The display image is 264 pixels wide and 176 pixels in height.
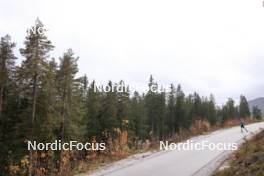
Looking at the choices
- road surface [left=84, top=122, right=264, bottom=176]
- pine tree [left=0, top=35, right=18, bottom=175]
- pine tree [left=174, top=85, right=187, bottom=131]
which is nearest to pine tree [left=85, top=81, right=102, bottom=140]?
pine tree [left=0, top=35, right=18, bottom=175]

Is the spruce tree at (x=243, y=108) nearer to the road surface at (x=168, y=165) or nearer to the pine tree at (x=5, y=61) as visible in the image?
the pine tree at (x=5, y=61)

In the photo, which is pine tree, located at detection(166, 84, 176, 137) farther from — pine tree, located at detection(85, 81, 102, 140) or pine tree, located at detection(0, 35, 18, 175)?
pine tree, located at detection(0, 35, 18, 175)

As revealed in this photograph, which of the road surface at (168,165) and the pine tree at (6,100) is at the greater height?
the pine tree at (6,100)

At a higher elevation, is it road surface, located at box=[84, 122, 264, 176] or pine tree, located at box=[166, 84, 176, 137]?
pine tree, located at box=[166, 84, 176, 137]

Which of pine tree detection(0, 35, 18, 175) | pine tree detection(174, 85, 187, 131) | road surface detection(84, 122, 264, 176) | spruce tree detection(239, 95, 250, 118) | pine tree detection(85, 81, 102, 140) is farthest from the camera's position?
spruce tree detection(239, 95, 250, 118)

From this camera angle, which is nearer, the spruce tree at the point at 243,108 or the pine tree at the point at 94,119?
the pine tree at the point at 94,119

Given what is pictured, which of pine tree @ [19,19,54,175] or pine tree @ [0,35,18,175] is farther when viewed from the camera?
pine tree @ [0,35,18,175]

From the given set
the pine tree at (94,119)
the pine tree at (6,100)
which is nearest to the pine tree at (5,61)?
the pine tree at (6,100)

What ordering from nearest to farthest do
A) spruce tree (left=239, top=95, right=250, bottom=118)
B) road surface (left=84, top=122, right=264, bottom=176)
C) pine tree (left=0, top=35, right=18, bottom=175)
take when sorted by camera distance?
road surface (left=84, top=122, right=264, bottom=176)
pine tree (left=0, top=35, right=18, bottom=175)
spruce tree (left=239, top=95, right=250, bottom=118)

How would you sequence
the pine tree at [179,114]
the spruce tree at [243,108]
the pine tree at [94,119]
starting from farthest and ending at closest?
the spruce tree at [243,108] < the pine tree at [179,114] < the pine tree at [94,119]

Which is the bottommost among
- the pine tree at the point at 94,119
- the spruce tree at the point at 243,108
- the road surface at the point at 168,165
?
the road surface at the point at 168,165

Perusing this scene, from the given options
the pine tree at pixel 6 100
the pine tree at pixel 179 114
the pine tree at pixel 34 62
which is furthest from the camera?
the pine tree at pixel 179 114

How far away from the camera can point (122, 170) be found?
536 inches

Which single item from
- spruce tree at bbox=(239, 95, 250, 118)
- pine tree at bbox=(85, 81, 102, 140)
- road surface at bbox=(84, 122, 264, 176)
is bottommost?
road surface at bbox=(84, 122, 264, 176)
